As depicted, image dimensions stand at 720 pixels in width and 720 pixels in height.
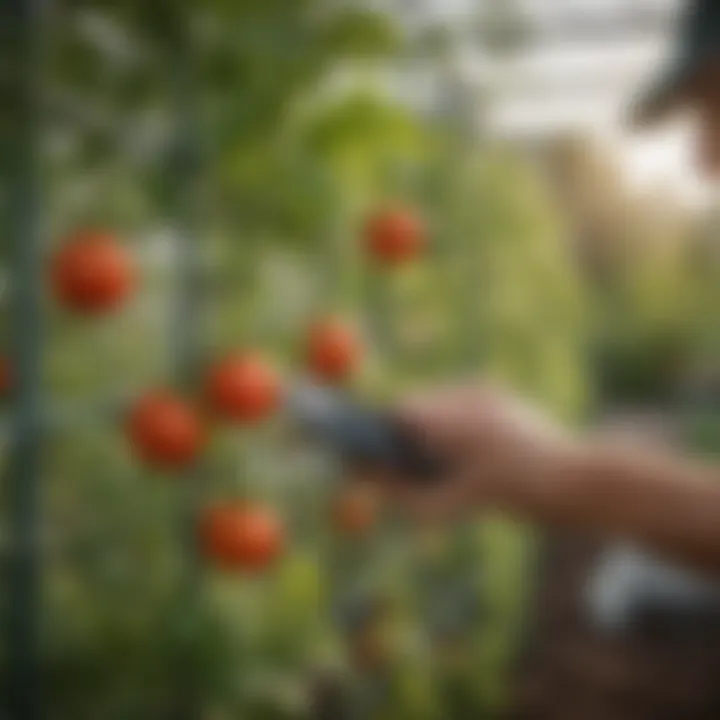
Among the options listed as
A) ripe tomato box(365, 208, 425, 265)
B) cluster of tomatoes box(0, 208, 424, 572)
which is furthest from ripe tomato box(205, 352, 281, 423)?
ripe tomato box(365, 208, 425, 265)

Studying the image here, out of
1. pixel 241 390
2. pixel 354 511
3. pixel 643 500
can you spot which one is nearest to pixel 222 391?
pixel 241 390

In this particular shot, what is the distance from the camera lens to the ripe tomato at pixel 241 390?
3.97 ft

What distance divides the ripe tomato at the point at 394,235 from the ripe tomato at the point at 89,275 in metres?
0.16

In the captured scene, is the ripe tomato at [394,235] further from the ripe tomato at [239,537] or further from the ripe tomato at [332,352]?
the ripe tomato at [239,537]

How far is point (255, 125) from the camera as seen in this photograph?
1226 mm

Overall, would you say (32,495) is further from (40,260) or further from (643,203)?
(643,203)

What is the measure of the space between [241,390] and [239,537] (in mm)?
94

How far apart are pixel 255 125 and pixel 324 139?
0.05 metres

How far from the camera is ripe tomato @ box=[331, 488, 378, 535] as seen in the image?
123cm

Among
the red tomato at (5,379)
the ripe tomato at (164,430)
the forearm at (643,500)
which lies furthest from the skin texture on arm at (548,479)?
the red tomato at (5,379)

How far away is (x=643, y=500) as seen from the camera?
1209mm

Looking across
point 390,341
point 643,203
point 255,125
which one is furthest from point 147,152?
point 643,203

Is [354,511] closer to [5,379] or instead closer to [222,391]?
[222,391]

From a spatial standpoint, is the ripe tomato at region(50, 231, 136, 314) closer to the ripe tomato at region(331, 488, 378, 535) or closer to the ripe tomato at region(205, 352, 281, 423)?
the ripe tomato at region(205, 352, 281, 423)
